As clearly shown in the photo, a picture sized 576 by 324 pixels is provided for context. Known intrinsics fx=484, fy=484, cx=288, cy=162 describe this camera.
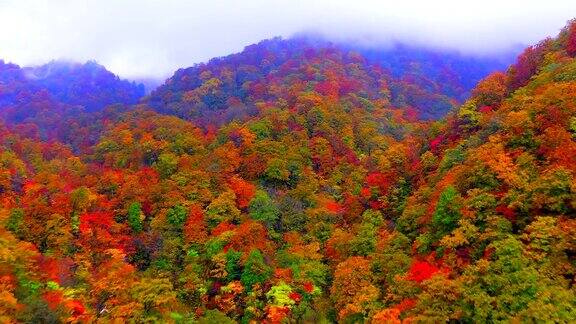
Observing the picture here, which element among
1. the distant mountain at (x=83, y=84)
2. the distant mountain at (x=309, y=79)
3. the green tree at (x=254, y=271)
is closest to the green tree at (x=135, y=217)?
the green tree at (x=254, y=271)

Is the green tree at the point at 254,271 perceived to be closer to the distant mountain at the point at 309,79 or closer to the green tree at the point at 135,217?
the green tree at the point at 135,217

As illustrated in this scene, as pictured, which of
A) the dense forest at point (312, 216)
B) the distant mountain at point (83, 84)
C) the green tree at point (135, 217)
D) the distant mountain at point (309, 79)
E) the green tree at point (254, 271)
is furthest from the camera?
the distant mountain at point (83, 84)

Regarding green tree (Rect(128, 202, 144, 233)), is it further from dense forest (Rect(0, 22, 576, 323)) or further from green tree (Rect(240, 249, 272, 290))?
green tree (Rect(240, 249, 272, 290))

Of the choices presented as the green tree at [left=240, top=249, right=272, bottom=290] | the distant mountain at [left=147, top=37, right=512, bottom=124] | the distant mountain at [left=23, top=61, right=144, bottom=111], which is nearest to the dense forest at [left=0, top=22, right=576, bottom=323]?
the green tree at [left=240, top=249, right=272, bottom=290]

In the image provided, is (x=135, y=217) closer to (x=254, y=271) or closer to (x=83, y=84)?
(x=254, y=271)

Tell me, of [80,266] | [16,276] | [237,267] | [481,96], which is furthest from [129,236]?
[481,96]

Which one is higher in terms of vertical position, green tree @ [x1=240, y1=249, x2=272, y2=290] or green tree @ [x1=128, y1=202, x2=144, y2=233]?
green tree @ [x1=240, y1=249, x2=272, y2=290]
